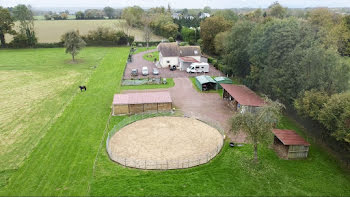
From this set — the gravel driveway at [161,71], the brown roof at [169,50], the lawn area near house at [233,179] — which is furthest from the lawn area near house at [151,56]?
the lawn area near house at [233,179]

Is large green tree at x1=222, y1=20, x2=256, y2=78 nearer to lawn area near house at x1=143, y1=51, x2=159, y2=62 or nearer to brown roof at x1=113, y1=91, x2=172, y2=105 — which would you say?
brown roof at x1=113, y1=91, x2=172, y2=105

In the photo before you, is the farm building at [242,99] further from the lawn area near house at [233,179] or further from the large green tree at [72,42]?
the large green tree at [72,42]

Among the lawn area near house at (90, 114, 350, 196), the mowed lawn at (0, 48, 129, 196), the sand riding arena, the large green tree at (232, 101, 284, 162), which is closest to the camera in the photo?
the lawn area near house at (90, 114, 350, 196)

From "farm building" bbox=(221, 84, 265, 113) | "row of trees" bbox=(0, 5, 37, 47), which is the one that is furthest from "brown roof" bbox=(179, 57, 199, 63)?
"row of trees" bbox=(0, 5, 37, 47)

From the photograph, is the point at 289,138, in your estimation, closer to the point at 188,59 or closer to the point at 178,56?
the point at 188,59

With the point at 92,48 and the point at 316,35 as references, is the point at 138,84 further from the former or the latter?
the point at 92,48

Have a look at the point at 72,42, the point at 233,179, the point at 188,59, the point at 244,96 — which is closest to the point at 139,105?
the point at 244,96
